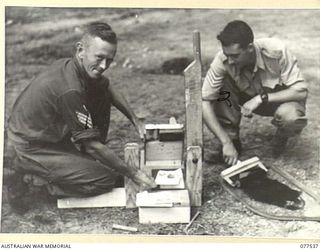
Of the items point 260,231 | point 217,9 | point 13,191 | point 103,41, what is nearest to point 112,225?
point 13,191

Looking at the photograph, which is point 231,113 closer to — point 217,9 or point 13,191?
point 217,9

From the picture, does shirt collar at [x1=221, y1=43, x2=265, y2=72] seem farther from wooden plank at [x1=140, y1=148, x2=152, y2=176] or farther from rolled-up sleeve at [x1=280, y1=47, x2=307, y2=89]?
wooden plank at [x1=140, y1=148, x2=152, y2=176]

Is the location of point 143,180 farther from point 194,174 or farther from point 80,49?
point 80,49

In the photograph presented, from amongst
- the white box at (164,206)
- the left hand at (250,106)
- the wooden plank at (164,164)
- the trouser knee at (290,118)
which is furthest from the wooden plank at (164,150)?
the trouser knee at (290,118)

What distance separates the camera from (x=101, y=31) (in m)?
2.06

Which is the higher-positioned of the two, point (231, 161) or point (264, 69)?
point (264, 69)

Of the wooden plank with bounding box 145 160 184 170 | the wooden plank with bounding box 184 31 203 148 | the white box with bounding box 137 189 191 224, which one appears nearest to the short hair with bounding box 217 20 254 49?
the wooden plank with bounding box 184 31 203 148

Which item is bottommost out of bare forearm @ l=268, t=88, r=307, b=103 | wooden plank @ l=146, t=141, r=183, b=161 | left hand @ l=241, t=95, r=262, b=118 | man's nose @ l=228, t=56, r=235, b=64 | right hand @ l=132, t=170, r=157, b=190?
right hand @ l=132, t=170, r=157, b=190

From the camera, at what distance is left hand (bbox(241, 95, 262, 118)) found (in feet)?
6.82

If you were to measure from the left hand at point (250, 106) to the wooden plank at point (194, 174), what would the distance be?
232 millimetres

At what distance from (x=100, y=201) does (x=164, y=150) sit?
0.30 metres

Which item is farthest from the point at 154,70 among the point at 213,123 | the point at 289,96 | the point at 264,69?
the point at 289,96

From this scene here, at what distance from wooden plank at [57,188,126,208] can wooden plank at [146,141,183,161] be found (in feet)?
0.55

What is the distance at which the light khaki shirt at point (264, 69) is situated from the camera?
81.5 inches
